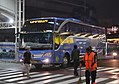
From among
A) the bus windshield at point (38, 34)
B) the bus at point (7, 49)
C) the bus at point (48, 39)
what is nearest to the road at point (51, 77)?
the bus at point (48, 39)

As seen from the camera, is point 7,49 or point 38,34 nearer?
point 38,34

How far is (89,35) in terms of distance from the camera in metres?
28.1

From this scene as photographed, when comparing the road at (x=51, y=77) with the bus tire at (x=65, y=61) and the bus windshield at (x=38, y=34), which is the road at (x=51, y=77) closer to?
the bus windshield at (x=38, y=34)

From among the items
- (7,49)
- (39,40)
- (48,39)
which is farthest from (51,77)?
(7,49)

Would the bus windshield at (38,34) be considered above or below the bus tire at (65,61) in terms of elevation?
above

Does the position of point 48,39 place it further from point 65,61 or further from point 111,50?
point 111,50

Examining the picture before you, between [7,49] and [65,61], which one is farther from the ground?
[7,49]

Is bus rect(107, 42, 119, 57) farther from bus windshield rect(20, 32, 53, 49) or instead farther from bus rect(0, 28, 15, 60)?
bus windshield rect(20, 32, 53, 49)

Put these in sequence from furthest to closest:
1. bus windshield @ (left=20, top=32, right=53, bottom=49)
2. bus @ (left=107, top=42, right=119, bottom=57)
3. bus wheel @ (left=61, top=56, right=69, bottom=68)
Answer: bus @ (left=107, top=42, right=119, bottom=57)
bus wheel @ (left=61, top=56, right=69, bottom=68)
bus windshield @ (left=20, top=32, right=53, bottom=49)

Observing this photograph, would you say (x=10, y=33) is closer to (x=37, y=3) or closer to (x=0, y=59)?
(x=0, y=59)

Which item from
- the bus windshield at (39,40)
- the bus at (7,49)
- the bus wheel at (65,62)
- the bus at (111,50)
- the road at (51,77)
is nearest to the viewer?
the road at (51,77)

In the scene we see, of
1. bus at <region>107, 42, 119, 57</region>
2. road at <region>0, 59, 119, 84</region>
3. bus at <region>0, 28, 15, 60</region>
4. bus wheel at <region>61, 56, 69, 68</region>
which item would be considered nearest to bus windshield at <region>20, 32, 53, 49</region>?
road at <region>0, 59, 119, 84</region>

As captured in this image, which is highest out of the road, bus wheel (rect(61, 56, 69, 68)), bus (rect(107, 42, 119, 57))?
bus (rect(107, 42, 119, 57))

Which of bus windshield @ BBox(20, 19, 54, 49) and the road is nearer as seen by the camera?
the road
